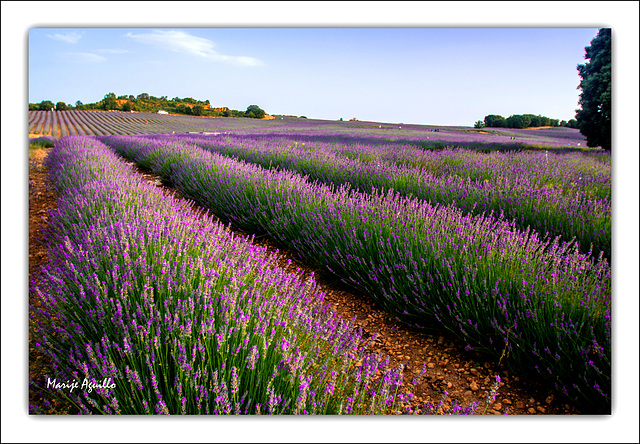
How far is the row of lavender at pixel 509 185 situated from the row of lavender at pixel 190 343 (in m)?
1.92

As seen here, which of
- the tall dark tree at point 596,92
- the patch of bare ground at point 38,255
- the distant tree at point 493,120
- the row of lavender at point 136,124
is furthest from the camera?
the row of lavender at point 136,124

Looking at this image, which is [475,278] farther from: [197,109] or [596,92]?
[197,109]

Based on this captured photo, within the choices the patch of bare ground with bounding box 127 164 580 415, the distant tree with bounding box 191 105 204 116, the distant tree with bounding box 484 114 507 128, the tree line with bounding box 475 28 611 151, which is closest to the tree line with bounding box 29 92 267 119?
the distant tree with bounding box 191 105 204 116

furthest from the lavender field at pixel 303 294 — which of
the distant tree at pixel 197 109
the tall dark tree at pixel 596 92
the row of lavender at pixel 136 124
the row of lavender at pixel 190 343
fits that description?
the row of lavender at pixel 136 124

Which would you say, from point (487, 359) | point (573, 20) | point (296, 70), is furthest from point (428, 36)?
point (487, 359)

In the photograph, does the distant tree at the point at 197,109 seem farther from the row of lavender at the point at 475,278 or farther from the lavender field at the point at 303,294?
the row of lavender at the point at 475,278

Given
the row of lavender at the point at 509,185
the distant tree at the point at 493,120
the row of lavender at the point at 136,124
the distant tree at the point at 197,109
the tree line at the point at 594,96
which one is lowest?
the row of lavender at the point at 509,185

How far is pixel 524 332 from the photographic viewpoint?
1.66 meters

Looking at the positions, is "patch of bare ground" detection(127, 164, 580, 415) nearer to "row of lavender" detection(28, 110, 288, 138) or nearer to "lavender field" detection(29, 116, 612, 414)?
"lavender field" detection(29, 116, 612, 414)

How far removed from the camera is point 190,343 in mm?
1186

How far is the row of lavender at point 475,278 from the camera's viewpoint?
155 cm

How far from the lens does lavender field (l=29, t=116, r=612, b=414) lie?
3.85ft

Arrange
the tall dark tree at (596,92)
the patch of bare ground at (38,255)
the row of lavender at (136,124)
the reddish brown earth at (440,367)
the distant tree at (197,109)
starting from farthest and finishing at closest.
Answer: 1. the row of lavender at (136,124)
2. the distant tree at (197,109)
3. the tall dark tree at (596,92)
4. the reddish brown earth at (440,367)
5. the patch of bare ground at (38,255)

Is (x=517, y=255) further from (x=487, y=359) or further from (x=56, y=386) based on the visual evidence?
(x=56, y=386)
